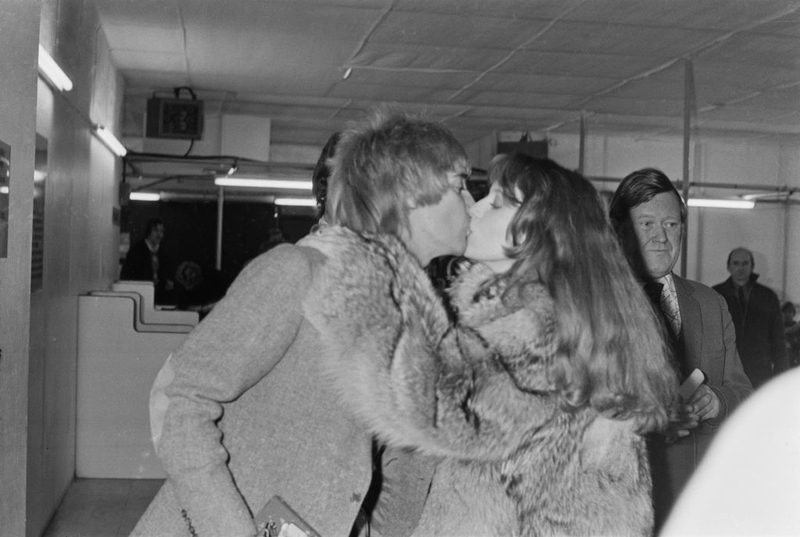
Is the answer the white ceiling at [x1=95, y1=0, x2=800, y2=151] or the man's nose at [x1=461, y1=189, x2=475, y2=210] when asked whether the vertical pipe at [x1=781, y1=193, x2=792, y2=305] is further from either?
the man's nose at [x1=461, y1=189, x2=475, y2=210]

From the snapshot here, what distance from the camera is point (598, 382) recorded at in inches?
61.2

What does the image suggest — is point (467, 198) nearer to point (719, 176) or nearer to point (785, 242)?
point (719, 176)

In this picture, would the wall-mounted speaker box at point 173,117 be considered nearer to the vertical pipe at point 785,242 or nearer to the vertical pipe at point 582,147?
the vertical pipe at point 582,147

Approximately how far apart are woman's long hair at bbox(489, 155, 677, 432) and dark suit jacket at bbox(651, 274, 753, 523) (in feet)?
2.88

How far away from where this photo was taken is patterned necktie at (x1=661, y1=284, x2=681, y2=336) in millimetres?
2514

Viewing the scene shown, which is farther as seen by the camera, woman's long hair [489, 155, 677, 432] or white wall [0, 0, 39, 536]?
white wall [0, 0, 39, 536]

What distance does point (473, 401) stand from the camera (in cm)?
150

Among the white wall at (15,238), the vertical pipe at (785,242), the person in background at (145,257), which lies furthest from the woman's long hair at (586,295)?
the vertical pipe at (785,242)

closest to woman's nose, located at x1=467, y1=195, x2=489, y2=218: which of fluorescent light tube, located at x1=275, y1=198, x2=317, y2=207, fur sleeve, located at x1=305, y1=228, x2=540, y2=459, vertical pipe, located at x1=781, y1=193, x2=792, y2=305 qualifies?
fur sleeve, located at x1=305, y1=228, x2=540, y2=459

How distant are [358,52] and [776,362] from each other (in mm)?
3537

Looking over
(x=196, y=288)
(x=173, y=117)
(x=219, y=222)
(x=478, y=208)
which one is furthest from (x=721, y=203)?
(x=478, y=208)

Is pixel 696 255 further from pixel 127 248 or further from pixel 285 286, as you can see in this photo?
pixel 285 286

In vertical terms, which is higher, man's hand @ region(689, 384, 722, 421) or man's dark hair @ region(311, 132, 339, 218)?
man's dark hair @ region(311, 132, 339, 218)

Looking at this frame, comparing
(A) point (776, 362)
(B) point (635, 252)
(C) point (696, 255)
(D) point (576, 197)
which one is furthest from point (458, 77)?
(D) point (576, 197)
